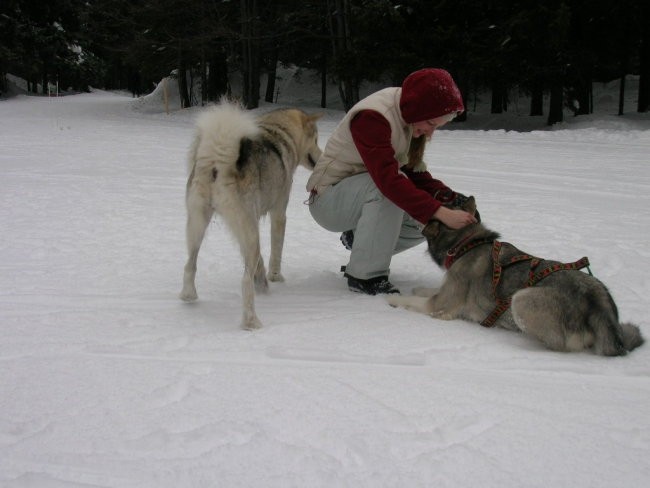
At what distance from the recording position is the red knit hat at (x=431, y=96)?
3.39 metres

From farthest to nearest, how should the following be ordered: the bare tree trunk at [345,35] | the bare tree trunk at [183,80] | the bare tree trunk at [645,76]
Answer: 1. the bare tree trunk at [183,80]
2. the bare tree trunk at [345,35]
3. the bare tree trunk at [645,76]

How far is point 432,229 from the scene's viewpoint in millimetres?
3664

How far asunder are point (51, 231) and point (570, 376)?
4869 mm

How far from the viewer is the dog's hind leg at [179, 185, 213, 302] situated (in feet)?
10.6

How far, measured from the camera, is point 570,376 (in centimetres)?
259

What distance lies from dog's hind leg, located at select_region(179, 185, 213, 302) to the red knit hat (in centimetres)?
152

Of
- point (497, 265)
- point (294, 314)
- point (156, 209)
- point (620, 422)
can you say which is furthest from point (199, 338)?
point (156, 209)

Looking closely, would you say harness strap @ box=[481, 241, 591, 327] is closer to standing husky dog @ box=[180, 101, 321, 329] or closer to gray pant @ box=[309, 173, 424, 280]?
gray pant @ box=[309, 173, 424, 280]

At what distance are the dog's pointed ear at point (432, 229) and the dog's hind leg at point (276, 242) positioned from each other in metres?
1.14

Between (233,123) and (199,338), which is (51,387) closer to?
(199,338)

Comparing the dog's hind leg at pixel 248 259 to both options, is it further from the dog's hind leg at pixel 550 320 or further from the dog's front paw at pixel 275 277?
the dog's hind leg at pixel 550 320

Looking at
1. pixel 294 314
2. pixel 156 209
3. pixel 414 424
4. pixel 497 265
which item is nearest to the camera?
pixel 414 424

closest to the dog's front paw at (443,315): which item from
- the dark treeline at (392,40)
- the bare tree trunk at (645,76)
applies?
the dark treeline at (392,40)

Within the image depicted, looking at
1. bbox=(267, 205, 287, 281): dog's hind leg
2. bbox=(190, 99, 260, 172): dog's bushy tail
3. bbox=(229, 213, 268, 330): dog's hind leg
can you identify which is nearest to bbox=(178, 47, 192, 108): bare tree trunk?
bbox=(267, 205, 287, 281): dog's hind leg
